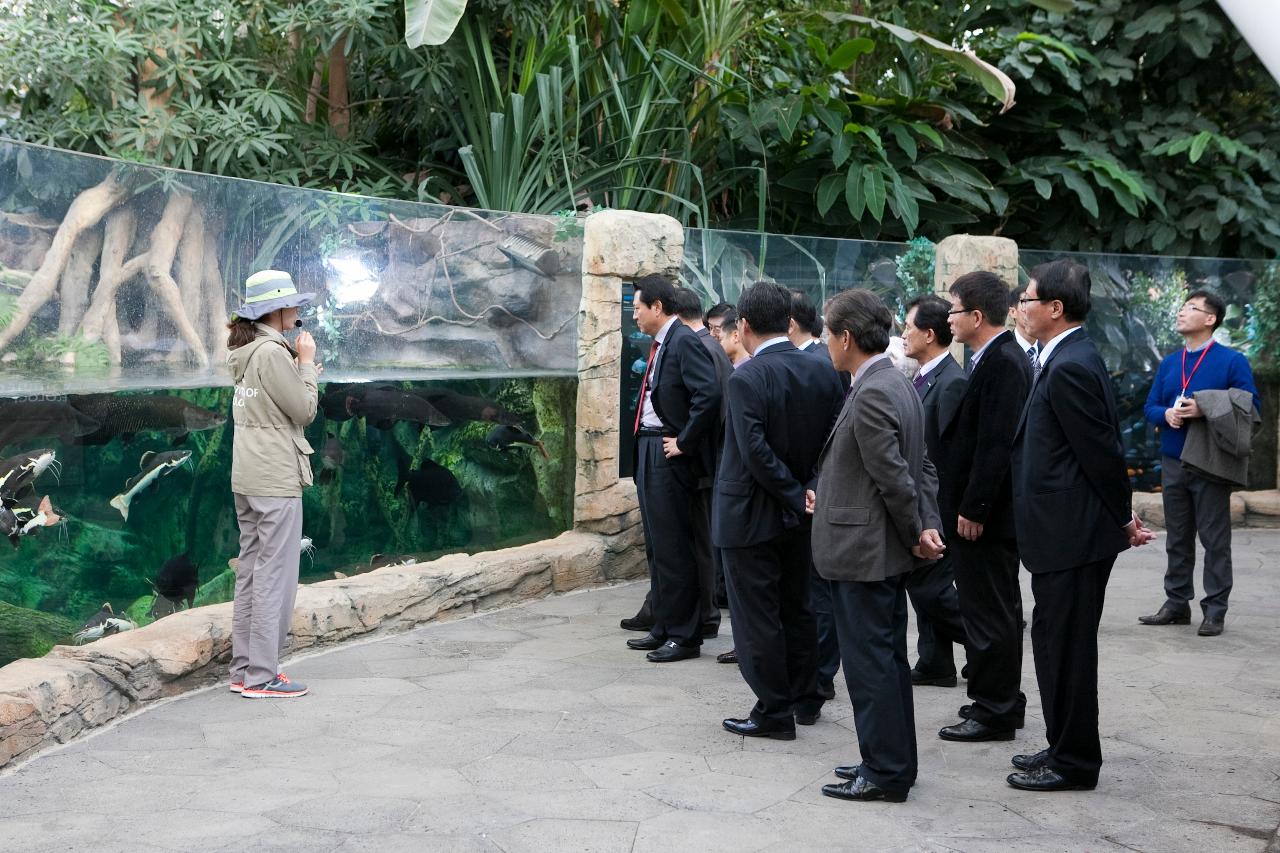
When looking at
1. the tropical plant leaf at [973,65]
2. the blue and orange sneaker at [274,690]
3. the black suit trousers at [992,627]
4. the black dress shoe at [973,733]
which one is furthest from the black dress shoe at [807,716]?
the tropical plant leaf at [973,65]

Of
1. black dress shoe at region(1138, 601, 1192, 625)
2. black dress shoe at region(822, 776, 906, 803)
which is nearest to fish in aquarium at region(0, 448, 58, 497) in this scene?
black dress shoe at region(822, 776, 906, 803)

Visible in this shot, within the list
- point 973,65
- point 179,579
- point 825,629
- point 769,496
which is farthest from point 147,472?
point 973,65

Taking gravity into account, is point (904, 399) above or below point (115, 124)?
below

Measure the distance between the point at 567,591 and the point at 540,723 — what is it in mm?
2943

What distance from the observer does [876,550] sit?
4391mm

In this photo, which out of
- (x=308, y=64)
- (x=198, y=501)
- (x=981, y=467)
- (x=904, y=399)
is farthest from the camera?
(x=308, y=64)

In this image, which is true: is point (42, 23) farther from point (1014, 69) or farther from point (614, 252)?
point (1014, 69)

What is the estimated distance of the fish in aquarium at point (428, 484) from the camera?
300 inches

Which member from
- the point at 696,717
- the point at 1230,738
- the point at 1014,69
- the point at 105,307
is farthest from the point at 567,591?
the point at 1014,69

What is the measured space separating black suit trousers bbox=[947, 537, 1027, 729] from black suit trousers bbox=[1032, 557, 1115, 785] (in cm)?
59

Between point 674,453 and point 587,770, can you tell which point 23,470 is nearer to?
point 587,770

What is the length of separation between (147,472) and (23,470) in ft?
2.41

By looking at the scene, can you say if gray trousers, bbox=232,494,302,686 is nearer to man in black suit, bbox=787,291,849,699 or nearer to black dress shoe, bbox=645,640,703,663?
Result: black dress shoe, bbox=645,640,703,663

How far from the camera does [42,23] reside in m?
9.54
